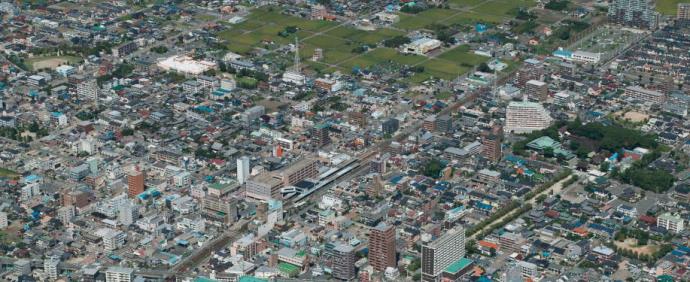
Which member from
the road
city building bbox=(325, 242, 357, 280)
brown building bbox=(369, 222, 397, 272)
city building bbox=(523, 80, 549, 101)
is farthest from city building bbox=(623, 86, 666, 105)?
city building bbox=(325, 242, 357, 280)

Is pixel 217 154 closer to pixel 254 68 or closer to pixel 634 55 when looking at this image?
pixel 254 68

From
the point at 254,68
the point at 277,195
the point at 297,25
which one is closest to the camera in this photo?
the point at 277,195

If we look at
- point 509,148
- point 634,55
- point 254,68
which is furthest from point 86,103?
point 634,55

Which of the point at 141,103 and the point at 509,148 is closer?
the point at 509,148

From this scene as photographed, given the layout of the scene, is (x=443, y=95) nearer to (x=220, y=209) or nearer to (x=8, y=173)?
(x=220, y=209)

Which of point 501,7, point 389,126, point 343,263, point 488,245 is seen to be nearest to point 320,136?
point 389,126

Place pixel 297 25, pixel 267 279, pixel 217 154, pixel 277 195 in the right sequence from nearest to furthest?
pixel 267 279
pixel 277 195
pixel 217 154
pixel 297 25

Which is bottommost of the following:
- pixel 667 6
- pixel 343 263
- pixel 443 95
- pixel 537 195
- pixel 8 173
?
pixel 667 6

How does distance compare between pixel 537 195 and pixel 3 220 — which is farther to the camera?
pixel 537 195
